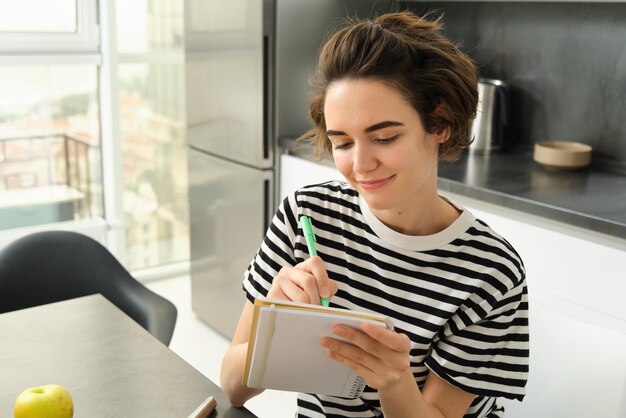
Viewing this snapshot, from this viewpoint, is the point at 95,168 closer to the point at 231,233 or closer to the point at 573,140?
the point at 231,233

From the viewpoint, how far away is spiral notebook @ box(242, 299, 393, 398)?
86 centimetres

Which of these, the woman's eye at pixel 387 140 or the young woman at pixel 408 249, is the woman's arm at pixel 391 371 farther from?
the woman's eye at pixel 387 140

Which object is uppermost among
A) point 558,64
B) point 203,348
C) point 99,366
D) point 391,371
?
point 558,64

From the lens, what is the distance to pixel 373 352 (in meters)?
0.92

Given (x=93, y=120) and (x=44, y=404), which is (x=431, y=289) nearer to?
(x=44, y=404)

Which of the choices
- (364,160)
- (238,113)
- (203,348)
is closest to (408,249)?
(364,160)

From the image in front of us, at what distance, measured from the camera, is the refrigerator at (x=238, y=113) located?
2553 millimetres

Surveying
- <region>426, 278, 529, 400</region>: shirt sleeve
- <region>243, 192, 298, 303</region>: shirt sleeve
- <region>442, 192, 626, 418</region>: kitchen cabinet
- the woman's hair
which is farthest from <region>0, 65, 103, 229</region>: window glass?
<region>426, 278, 529, 400</region>: shirt sleeve

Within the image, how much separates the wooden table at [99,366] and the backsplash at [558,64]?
5.49ft

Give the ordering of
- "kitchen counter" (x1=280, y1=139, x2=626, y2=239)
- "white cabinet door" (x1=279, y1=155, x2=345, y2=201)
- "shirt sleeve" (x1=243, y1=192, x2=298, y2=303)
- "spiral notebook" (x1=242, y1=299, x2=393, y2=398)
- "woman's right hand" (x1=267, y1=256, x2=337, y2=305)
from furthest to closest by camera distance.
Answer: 1. "white cabinet door" (x1=279, y1=155, x2=345, y2=201)
2. "kitchen counter" (x1=280, y1=139, x2=626, y2=239)
3. "shirt sleeve" (x1=243, y1=192, x2=298, y2=303)
4. "woman's right hand" (x1=267, y1=256, x2=337, y2=305)
5. "spiral notebook" (x1=242, y1=299, x2=393, y2=398)

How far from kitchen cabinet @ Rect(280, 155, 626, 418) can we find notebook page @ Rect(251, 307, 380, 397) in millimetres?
368

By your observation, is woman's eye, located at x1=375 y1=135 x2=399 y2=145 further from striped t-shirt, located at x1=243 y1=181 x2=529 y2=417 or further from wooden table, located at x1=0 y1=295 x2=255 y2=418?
wooden table, located at x1=0 y1=295 x2=255 y2=418

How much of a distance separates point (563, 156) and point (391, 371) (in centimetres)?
147

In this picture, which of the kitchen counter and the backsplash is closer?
the kitchen counter
